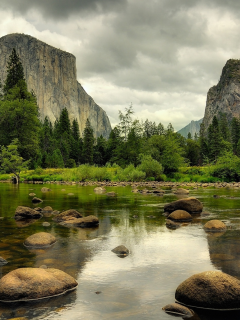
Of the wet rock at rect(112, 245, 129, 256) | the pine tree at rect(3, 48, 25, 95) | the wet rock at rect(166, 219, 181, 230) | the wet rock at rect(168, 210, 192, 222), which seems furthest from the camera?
the pine tree at rect(3, 48, 25, 95)

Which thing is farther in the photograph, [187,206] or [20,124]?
[20,124]

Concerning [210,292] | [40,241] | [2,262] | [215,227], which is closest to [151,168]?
[215,227]

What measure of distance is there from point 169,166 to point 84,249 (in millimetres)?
41660

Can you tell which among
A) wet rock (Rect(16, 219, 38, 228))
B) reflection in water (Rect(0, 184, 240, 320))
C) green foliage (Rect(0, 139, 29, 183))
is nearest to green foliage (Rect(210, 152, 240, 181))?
green foliage (Rect(0, 139, 29, 183))

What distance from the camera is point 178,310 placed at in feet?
15.3

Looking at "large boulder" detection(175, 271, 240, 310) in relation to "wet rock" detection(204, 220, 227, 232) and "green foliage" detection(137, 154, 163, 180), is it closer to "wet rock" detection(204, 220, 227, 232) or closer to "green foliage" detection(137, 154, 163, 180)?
"wet rock" detection(204, 220, 227, 232)

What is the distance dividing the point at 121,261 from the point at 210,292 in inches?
98.8

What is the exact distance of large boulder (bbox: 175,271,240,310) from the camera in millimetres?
4895

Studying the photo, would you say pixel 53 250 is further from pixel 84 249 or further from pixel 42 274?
pixel 42 274

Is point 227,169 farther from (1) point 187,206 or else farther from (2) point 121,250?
(2) point 121,250

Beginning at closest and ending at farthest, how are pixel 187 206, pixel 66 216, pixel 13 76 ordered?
Result: pixel 66 216 → pixel 187 206 → pixel 13 76

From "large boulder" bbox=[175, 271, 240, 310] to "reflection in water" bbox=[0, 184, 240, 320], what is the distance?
7.9 inches

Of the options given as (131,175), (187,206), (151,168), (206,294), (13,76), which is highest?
(13,76)

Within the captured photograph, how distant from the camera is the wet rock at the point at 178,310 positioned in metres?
4.64
